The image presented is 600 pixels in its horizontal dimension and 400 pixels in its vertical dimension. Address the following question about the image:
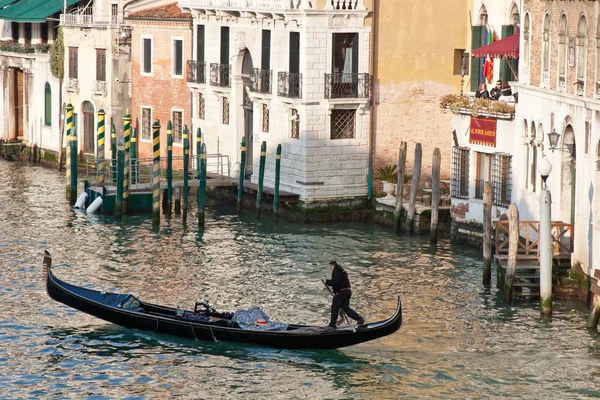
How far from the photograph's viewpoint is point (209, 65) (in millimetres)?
43719

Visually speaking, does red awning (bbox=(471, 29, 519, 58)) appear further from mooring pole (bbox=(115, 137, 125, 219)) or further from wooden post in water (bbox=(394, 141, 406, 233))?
mooring pole (bbox=(115, 137, 125, 219))

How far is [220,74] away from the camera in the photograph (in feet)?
141

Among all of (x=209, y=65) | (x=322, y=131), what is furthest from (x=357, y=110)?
(x=209, y=65)

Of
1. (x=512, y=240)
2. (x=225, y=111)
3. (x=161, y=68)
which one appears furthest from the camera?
(x=161, y=68)

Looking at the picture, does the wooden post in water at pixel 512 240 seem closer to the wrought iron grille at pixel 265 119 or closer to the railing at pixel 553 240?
the railing at pixel 553 240

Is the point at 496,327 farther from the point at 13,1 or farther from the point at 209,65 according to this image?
the point at 13,1

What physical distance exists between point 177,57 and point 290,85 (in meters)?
9.40

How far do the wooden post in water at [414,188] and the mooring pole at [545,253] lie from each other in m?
9.66

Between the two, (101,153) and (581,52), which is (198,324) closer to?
(581,52)

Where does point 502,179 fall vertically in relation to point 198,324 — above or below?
above

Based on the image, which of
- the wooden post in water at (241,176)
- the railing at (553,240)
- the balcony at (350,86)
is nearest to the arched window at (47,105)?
the wooden post in water at (241,176)

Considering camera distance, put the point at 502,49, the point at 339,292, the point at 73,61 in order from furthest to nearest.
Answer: the point at 73,61 → the point at 502,49 → the point at 339,292

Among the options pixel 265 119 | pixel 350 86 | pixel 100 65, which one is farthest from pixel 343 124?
pixel 100 65

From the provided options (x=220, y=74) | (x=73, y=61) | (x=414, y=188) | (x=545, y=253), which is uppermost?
(x=73, y=61)
